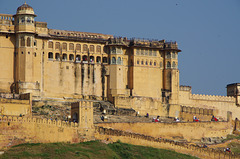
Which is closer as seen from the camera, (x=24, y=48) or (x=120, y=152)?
(x=120, y=152)

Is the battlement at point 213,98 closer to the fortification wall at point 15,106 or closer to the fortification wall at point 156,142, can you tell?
the fortification wall at point 156,142

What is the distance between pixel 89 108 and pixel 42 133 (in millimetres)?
7272

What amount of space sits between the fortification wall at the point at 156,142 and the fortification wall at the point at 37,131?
252cm

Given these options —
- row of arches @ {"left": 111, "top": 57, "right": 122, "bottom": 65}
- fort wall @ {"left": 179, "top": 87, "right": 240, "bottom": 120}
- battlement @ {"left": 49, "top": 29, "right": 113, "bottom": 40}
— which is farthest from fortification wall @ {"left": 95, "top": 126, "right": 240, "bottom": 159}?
battlement @ {"left": 49, "top": 29, "right": 113, "bottom": 40}

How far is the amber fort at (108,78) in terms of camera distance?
88.8 m

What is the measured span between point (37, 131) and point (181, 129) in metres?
23.3

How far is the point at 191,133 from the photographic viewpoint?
9125 cm

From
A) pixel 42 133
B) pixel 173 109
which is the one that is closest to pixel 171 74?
pixel 173 109

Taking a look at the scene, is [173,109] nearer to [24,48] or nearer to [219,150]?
[219,150]

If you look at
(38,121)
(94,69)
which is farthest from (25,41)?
(38,121)

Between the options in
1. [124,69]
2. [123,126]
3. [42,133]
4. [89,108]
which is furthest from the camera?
[124,69]

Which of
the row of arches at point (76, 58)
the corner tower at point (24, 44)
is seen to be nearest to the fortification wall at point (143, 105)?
the row of arches at point (76, 58)

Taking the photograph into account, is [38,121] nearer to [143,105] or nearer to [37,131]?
[37,131]

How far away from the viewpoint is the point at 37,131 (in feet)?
238
